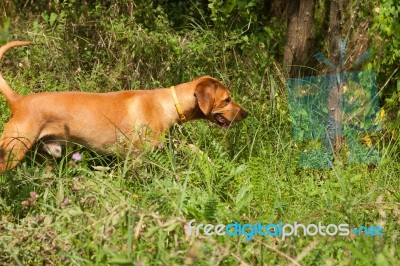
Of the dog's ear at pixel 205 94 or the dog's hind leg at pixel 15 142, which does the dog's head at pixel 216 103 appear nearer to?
the dog's ear at pixel 205 94

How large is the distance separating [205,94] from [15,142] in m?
1.61

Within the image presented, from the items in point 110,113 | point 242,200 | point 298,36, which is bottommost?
point 110,113

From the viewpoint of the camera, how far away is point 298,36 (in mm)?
7469

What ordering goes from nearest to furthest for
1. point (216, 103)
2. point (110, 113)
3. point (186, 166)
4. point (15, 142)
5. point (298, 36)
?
point (186, 166)
point (15, 142)
point (110, 113)
point (216, 103)
point (298, 36)

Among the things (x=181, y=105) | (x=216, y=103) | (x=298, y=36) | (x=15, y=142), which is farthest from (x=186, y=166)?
(x=298, y=36)

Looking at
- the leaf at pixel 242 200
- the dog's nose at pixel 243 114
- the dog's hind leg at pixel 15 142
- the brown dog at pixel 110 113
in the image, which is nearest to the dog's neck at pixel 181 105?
the brown dog at pixel 110 113

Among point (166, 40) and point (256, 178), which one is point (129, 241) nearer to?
point (256, 178)

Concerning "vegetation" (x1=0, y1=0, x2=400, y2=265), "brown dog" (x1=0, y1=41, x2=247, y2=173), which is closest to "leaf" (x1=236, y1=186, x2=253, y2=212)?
"vegetation" (x1=0, y1=0, x2=400, y2=265)

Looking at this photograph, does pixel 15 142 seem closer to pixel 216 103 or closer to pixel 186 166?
pixel 186 166

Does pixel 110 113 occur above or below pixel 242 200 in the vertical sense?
below

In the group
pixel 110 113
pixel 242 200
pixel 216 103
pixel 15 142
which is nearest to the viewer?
pixel 242 200

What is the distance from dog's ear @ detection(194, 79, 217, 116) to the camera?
19.3 feet

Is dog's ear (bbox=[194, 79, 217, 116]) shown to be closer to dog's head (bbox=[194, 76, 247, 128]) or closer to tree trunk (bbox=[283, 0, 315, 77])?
dog's head (bbox=[194, 76, 247, 128])

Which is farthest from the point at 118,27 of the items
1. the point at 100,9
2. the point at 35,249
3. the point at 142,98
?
the point at 35,249
